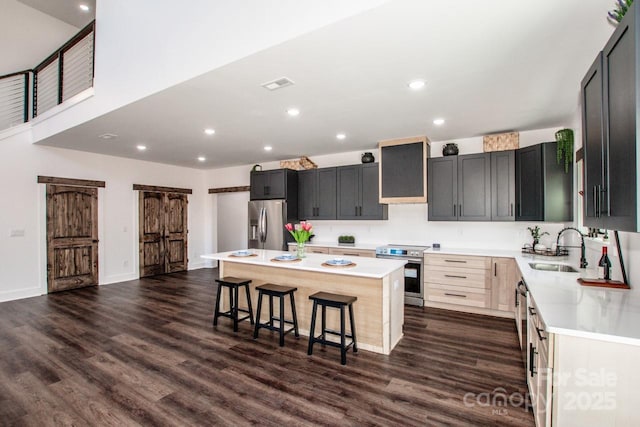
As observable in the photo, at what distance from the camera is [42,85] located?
A: 5.85m

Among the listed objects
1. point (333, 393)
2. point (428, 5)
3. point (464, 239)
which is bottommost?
point (333, 393)

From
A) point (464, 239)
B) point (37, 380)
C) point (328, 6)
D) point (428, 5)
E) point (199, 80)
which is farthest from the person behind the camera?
point (464, 239)

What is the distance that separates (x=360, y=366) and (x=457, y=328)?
1618 mm

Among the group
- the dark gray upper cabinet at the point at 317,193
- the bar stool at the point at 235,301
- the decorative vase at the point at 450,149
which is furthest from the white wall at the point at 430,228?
the bar stool at the point at 235,301

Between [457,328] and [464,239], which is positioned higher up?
[464,239]

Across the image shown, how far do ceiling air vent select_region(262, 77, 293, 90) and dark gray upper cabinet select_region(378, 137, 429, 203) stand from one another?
2606mm

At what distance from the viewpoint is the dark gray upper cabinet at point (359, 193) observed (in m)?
5.48

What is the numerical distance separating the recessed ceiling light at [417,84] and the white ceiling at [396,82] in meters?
0.07

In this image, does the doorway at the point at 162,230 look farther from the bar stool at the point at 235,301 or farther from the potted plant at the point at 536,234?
the potted plant at the point at 536,234

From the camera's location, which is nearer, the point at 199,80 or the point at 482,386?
the point at 482,386

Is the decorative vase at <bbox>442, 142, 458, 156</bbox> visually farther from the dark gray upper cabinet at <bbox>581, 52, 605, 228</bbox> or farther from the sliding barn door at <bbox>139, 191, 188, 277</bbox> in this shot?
the sliding barn door at <bbox>139, 191, 188, 277</bbox>

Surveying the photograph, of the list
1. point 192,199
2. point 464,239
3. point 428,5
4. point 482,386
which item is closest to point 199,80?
point 428,5

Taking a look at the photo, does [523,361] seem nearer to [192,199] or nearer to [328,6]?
[328,6]

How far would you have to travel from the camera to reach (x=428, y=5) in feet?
5.98
